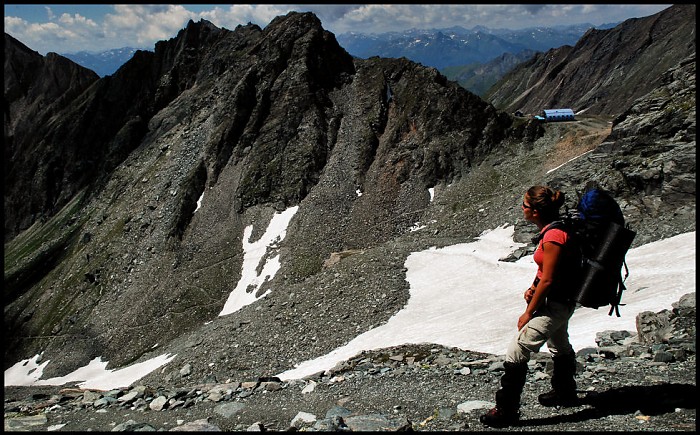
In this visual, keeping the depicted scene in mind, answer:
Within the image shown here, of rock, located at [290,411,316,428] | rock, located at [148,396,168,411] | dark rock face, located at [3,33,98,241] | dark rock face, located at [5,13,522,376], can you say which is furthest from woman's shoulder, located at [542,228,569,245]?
dark rock face, located at [3,33,98,241]

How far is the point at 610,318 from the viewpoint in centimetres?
1845

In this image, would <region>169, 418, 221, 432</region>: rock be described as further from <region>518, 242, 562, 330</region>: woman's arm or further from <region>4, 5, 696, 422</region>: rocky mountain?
<region>4, 5, 696, 422</region>: rocky mountain

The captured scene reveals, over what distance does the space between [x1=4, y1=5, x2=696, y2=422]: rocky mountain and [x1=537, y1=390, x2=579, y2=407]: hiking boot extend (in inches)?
796

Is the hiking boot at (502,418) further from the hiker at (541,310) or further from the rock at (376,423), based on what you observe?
the rock at (376,423)

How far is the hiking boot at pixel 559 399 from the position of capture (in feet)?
30.2

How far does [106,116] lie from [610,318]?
128035 mm

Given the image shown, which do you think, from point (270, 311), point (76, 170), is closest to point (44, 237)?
point (76, 170)

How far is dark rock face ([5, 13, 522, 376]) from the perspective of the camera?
5722 cm

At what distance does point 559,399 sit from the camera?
30.4ft

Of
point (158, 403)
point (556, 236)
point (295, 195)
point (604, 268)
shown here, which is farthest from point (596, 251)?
point (295, 195)

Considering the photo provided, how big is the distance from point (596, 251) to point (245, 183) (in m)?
62.5

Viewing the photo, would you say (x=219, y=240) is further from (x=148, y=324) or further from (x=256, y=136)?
(x=256, y=136)

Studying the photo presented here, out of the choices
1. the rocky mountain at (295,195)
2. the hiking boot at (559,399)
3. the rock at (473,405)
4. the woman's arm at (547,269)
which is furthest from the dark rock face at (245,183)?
the woman's arm at (547,269)

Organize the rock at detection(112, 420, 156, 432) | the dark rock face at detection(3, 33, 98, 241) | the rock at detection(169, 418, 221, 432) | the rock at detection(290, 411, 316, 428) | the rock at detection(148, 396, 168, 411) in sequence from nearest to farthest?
the rock at detection(169, 418, 221, 432) < the rock at detection(112, 420, 156, 432) < the rock at detection(290, 411, 316, 428) < the rock at detection(148, 396, 168, 411) < the dark rock face at detection(3, 33, 98, 241)
